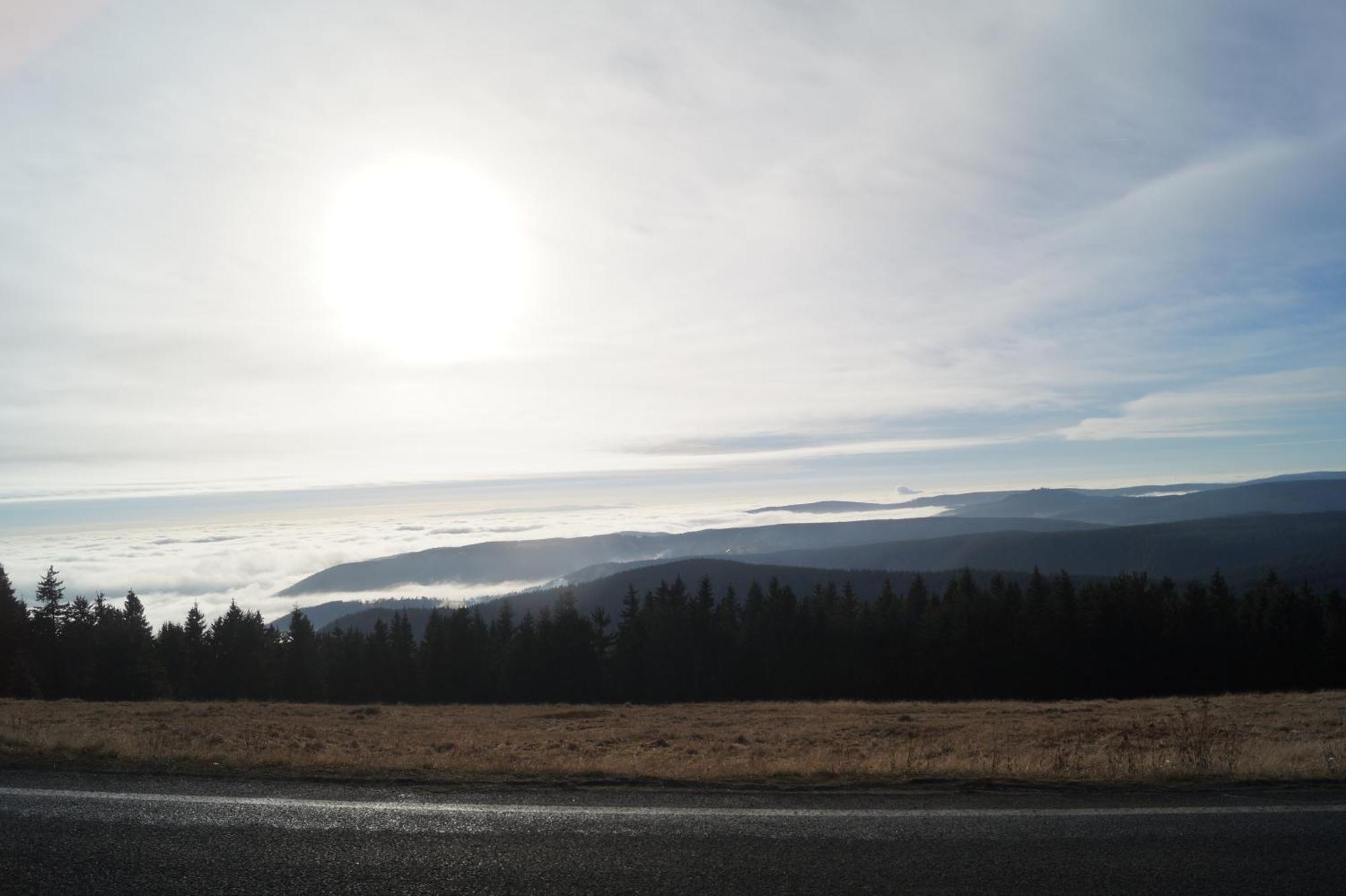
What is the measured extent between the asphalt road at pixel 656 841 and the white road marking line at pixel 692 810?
37 millimetres

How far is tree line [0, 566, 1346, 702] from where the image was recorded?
62000mm

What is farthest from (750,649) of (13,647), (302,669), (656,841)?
(656,841)

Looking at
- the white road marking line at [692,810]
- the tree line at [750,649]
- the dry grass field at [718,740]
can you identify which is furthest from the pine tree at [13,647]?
the white road marking line at [692,810]

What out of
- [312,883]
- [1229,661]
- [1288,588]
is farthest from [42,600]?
[1288,588]

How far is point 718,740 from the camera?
2183cm

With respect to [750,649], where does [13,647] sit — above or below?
above

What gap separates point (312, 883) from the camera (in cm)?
638

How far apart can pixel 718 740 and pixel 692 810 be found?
14.1m

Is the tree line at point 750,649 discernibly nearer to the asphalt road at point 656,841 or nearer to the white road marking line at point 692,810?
the white road marking line at point 692,810

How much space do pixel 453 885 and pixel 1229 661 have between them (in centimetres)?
7619

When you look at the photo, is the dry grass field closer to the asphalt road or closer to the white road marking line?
the asphalt road

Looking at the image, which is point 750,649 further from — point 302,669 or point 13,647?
point 13,647

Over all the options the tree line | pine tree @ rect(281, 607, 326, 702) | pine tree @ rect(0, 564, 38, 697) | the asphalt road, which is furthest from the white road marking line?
pine tree @ rect(281, 607, 326, 702)

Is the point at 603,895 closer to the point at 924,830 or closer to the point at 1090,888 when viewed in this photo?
the point at 924,830
